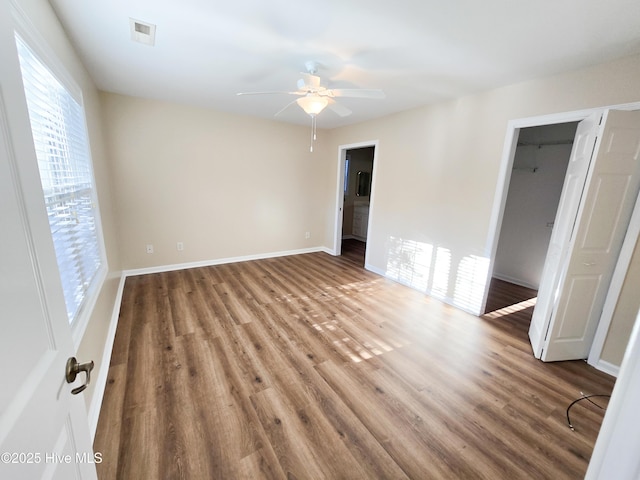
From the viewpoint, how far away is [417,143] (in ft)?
11.5

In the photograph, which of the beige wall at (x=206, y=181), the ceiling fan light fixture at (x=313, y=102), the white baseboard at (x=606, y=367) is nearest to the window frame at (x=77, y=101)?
the beige wall at (x=206, y=181)

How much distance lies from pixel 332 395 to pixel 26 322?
1713mm

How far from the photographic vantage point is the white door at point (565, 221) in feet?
6.64

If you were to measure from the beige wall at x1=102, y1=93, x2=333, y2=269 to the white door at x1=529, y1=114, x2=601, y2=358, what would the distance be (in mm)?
3656

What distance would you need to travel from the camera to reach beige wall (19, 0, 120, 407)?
142 centimetres

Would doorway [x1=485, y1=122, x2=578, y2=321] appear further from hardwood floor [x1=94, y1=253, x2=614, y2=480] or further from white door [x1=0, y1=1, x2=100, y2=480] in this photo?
white door [x1=0, y1=1, x2=100, y2=480]

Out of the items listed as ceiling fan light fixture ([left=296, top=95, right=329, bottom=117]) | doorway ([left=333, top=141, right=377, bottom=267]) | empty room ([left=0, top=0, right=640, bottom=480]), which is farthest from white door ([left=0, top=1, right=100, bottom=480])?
doorway ([left=333, top=141, right=377, bottom=267])

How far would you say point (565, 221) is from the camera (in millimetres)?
2195

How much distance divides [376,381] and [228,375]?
3.70 ft

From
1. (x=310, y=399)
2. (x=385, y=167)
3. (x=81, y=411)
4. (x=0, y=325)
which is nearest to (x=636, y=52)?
(x=385, y=167)

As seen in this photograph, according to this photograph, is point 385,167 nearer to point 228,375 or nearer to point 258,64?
point 258,64

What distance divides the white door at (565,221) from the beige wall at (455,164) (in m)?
0.33

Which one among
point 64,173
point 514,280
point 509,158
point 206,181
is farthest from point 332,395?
point 514,280

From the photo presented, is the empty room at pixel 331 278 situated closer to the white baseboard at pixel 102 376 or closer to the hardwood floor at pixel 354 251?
the white baseboard at pixel 102 376
